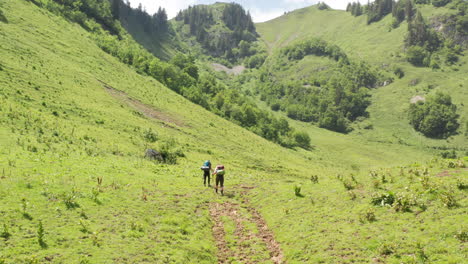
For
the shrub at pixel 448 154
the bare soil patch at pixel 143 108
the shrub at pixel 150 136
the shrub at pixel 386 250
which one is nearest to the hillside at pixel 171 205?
the shrub at pixel 386 250

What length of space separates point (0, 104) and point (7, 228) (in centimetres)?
3156

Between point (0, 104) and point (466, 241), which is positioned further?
point (0, 104)

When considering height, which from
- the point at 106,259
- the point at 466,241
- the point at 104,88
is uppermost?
the point at 104,88

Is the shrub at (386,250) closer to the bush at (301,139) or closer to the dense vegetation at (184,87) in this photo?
the dense vegetation at (184,87)

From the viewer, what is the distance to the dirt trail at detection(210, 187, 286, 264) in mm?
18000

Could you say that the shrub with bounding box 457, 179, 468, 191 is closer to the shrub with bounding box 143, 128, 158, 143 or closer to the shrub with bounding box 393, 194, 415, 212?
the shrub with bounding box 393, 194, 415, 212

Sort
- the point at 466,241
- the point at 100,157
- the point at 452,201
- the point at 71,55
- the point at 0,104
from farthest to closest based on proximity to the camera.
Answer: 1. the point at 71,55
2. the point at 0,104
3. the point at 100,157
4. the point at 452,201
5. the point at 466,241

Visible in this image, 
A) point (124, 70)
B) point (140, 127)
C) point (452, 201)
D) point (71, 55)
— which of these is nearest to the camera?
point (452, 201)

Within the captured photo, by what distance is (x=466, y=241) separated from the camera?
47.2 feet

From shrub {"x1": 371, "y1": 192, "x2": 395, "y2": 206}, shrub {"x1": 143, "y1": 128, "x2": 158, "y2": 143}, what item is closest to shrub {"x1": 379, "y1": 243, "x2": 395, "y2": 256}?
shrub {"x1": 371, "y1": 192, "x2": 395, "y2": 206}

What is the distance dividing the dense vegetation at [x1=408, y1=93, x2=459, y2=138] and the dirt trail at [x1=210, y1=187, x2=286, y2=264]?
642 ft

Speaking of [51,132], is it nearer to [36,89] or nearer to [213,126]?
[36,89]

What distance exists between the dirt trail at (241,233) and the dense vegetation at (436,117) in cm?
19577

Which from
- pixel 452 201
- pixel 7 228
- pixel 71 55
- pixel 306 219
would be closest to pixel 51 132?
pixel 7 228
